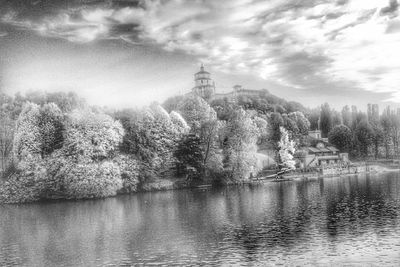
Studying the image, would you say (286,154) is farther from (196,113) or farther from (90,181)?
(90,181)

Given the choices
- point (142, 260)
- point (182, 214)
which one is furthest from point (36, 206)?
point (142, 260)

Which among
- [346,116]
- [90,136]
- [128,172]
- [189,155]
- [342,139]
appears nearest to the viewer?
[90,136]

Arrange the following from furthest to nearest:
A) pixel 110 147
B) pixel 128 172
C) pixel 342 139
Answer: pixel 342 139 → pixel 128 172 → pixel 110 147

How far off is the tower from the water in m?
120

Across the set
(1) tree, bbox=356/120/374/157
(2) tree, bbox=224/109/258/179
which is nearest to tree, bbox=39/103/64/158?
(2) tree, bbox=224/109/258/179

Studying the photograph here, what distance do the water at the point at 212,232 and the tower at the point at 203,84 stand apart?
120 metres

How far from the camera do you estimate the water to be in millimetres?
24672

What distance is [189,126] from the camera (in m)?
73.4

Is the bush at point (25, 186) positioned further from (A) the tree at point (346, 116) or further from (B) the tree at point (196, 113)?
(A) the tree at point (346, 116)

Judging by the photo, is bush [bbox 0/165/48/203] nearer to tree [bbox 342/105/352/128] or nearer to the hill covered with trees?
the hill covered with trees

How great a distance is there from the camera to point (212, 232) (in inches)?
1240

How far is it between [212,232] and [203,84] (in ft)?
465

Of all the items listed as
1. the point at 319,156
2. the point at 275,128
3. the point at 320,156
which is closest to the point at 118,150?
the point at 275,128

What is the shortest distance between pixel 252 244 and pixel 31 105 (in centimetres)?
4486
